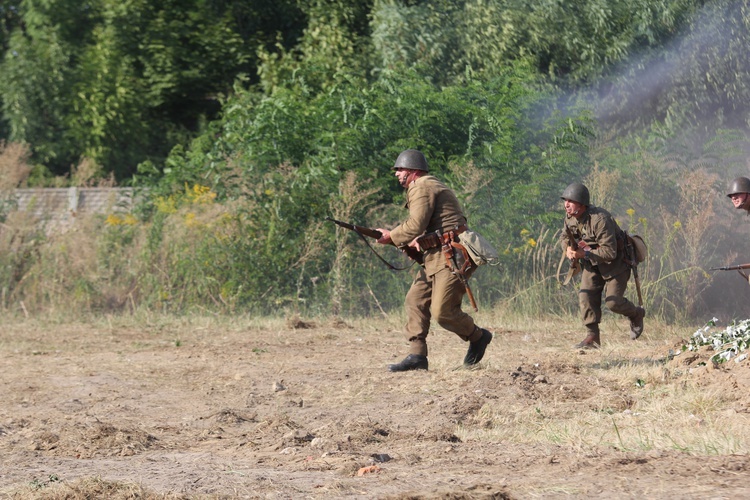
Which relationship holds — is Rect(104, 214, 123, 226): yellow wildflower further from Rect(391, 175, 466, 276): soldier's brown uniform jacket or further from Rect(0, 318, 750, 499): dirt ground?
Rect(391, 175, 466, 276): soldier's brown uniform jacket

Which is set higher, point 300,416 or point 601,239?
point 601,239

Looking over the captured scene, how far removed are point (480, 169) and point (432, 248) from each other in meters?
4.23

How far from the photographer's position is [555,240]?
12.0m

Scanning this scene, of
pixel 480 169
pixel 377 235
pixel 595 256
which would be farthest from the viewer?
pixel 480 169

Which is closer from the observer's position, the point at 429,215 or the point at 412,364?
the point at 429,215

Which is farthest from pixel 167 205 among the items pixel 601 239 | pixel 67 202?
pixel 601 239

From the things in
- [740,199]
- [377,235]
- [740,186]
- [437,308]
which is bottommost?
[437,308]

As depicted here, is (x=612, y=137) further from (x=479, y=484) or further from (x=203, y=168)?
(x=479, y=484)

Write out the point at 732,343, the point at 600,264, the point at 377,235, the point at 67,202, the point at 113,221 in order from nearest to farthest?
1. the point at 732,343
2. the point at 377,235
3. the point at 600,264
4. the point at 113,221
5. the point at 67,202

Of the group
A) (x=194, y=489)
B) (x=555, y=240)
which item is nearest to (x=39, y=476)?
(x=194, y=489)

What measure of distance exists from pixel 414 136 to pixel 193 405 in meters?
5.91

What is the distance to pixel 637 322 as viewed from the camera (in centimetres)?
966

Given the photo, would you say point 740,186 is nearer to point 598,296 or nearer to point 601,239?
point 601,239

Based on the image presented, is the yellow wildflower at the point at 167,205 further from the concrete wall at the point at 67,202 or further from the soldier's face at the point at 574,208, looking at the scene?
the soldier's face at the point at 574,208
